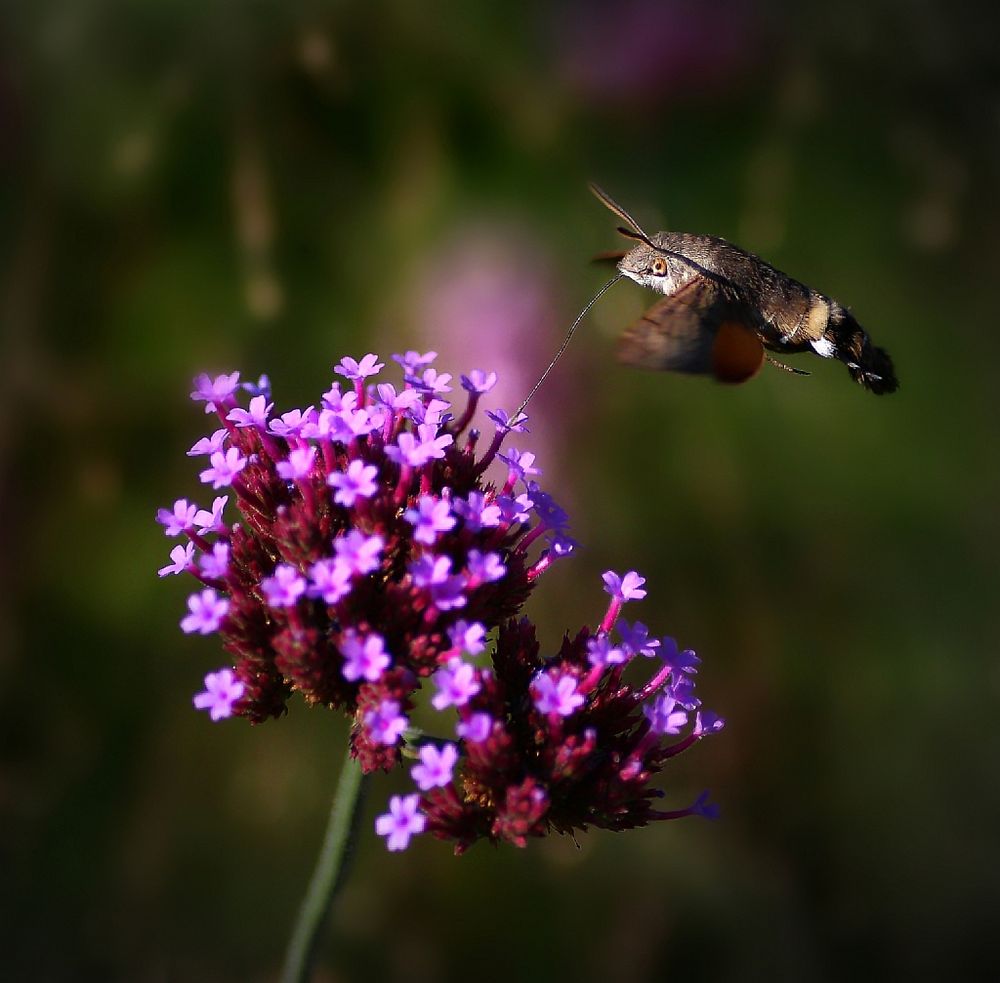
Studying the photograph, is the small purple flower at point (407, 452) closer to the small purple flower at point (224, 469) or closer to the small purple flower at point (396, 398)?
the small purple flower at point (396, 398)

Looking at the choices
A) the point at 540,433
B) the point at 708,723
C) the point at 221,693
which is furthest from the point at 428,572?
the point at 540,433

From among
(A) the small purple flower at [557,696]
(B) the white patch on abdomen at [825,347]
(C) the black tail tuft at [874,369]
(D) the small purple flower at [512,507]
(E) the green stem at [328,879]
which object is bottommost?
(E) the green stem at [328,879]

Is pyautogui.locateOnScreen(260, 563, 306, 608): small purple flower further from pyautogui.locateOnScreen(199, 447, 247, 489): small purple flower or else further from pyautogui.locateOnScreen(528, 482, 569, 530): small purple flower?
pyautogui.locateOnScreen(528, 482, 569, 530): small purple flower

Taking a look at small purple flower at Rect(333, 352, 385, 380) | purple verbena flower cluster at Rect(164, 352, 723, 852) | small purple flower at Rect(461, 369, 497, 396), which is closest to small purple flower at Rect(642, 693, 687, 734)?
purple verbena flower cluster at Rect(164, 352, 723, 852)

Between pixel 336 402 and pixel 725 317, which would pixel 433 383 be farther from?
pixel 725 317

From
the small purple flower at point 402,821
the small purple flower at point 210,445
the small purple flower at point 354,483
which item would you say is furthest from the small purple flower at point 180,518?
the small purple flower at point 402,821

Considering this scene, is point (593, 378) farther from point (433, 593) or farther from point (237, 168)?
point (433, 593)
